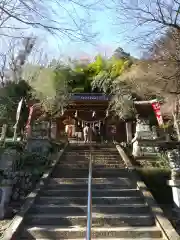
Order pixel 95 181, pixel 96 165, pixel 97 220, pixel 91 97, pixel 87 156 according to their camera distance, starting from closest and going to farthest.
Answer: pixel 97 220
pixel 95 181
pixel 96 165
pixel 87 156
pixel 91 97

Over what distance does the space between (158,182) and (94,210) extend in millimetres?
3076

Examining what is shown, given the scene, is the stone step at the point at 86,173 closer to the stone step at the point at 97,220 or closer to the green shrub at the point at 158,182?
the green shrub at the point at 158,182

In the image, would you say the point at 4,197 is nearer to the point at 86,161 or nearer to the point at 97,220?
the point at 97,220

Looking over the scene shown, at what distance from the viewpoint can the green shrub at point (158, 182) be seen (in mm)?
7656

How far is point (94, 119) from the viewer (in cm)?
1789

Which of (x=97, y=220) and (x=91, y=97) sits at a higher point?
(x=91, y=97)

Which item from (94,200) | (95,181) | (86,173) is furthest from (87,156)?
(94,200)

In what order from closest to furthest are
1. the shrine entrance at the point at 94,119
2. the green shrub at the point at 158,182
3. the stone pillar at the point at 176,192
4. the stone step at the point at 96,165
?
1. the stone pillar at the point at 176,192
2. the green shrub at the point at 158,182
3. the stone step at the point at 96,165
4. the shrine entrance at the point at 94,119

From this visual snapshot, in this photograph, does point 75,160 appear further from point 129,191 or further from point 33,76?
point 33,76

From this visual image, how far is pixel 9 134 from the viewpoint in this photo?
17.8 m

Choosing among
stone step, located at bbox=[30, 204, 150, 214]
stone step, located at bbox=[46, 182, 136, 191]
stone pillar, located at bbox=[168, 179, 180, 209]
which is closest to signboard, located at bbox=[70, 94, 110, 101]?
stone step, located at bbox=[46, 182, 136, 191]

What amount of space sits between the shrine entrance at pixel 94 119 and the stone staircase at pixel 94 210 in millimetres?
8239

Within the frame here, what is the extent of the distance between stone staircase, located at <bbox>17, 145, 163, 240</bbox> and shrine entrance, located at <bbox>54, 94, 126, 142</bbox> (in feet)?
27.0

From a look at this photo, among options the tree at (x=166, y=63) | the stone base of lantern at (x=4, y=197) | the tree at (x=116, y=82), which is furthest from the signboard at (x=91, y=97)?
the stone base of lantern at (x=4, y=197)
